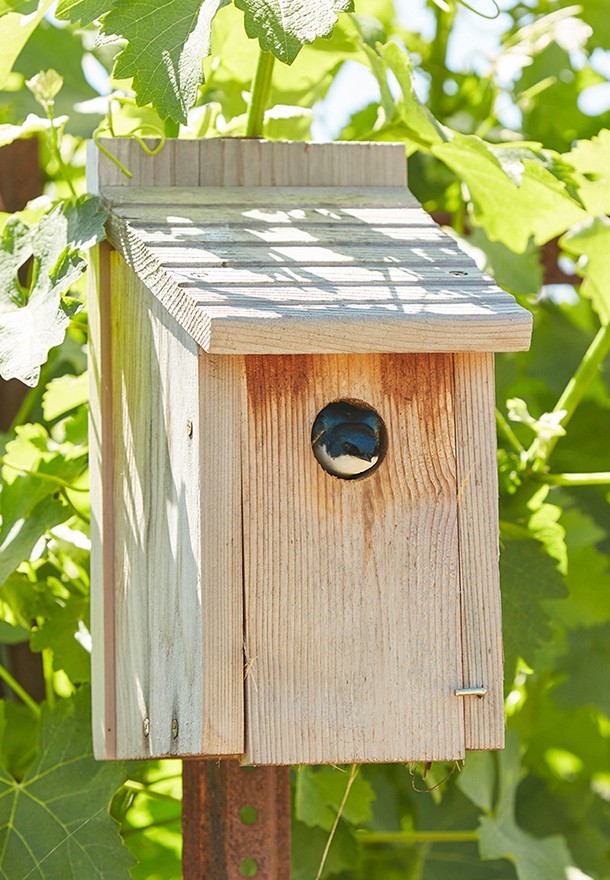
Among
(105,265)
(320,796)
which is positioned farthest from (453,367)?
(320,796)

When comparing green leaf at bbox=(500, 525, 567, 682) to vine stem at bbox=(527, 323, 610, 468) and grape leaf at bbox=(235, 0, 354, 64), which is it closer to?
vine stem at bbox=(527, 323, 610, 468)

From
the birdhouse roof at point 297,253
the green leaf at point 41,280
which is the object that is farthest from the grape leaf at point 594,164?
the green leaf at point 41,280

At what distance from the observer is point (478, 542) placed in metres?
1.22

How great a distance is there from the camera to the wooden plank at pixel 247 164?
142 centimetres

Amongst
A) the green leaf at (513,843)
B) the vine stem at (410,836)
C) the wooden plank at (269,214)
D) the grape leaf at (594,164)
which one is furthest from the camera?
the vine stem at (410,836)

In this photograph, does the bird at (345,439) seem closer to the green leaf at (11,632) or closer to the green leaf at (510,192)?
the green leaf at (510,192)

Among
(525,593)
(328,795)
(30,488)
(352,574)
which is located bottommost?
(328,795)

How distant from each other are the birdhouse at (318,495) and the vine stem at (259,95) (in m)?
0.22

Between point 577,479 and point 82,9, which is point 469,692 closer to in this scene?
point 577,479

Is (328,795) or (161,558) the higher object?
(161,558)

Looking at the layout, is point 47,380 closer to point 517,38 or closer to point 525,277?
point 525,277

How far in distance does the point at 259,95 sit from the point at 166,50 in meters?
0.28

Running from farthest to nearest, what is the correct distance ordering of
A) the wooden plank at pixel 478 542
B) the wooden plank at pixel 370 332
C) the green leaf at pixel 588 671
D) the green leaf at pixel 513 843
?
the green leaf at pixel 588 671
the green leaf at pixel 513 843
the wooden plank at pixel 478 542
the wooden plank at pixel 370 332

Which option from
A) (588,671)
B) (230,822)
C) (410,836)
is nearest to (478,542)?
(230,822)
